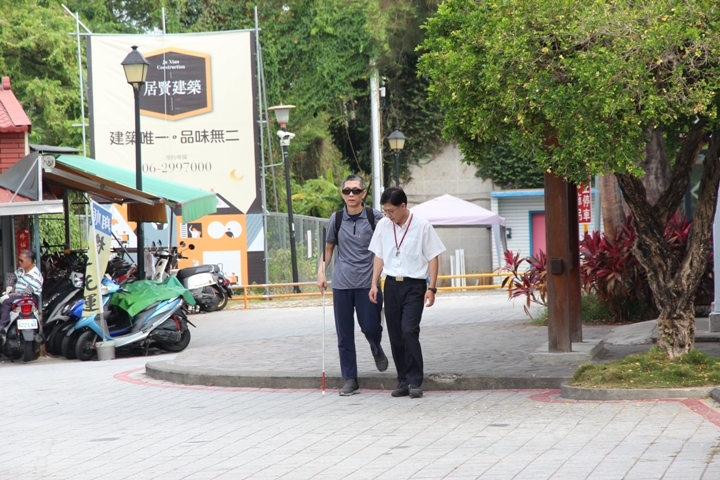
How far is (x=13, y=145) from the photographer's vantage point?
15.7m

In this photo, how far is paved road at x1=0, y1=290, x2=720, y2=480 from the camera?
634cm

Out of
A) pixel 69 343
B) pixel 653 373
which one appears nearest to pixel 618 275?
pixel 653 373

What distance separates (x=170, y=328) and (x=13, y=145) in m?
3.51

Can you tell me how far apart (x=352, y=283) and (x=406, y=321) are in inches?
27.8

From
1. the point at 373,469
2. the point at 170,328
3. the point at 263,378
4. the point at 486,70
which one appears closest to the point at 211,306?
the point at 170,328

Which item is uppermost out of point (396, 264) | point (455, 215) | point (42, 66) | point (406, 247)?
point (42, 66)

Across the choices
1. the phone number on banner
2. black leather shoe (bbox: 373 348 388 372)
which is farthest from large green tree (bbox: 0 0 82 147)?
black leather shoe (bbox: 373 348 388 372)

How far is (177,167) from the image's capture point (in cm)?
2889

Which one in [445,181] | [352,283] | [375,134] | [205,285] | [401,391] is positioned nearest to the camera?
[401,391]

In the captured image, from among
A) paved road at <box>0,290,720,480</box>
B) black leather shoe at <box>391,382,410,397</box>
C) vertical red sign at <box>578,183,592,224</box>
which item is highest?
vertical red sign at <box>578,183,592,224</box>

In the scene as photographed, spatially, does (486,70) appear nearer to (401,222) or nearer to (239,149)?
(401,222)

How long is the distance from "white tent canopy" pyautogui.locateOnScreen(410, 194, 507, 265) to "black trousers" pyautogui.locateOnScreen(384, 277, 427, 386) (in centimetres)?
2203

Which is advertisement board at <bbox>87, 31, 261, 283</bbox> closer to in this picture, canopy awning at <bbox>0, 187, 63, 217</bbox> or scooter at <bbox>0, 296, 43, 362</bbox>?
scooter at <bbox>0, 296, 43, 362</bbox>

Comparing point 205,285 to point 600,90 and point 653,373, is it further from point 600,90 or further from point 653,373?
point 600,90
